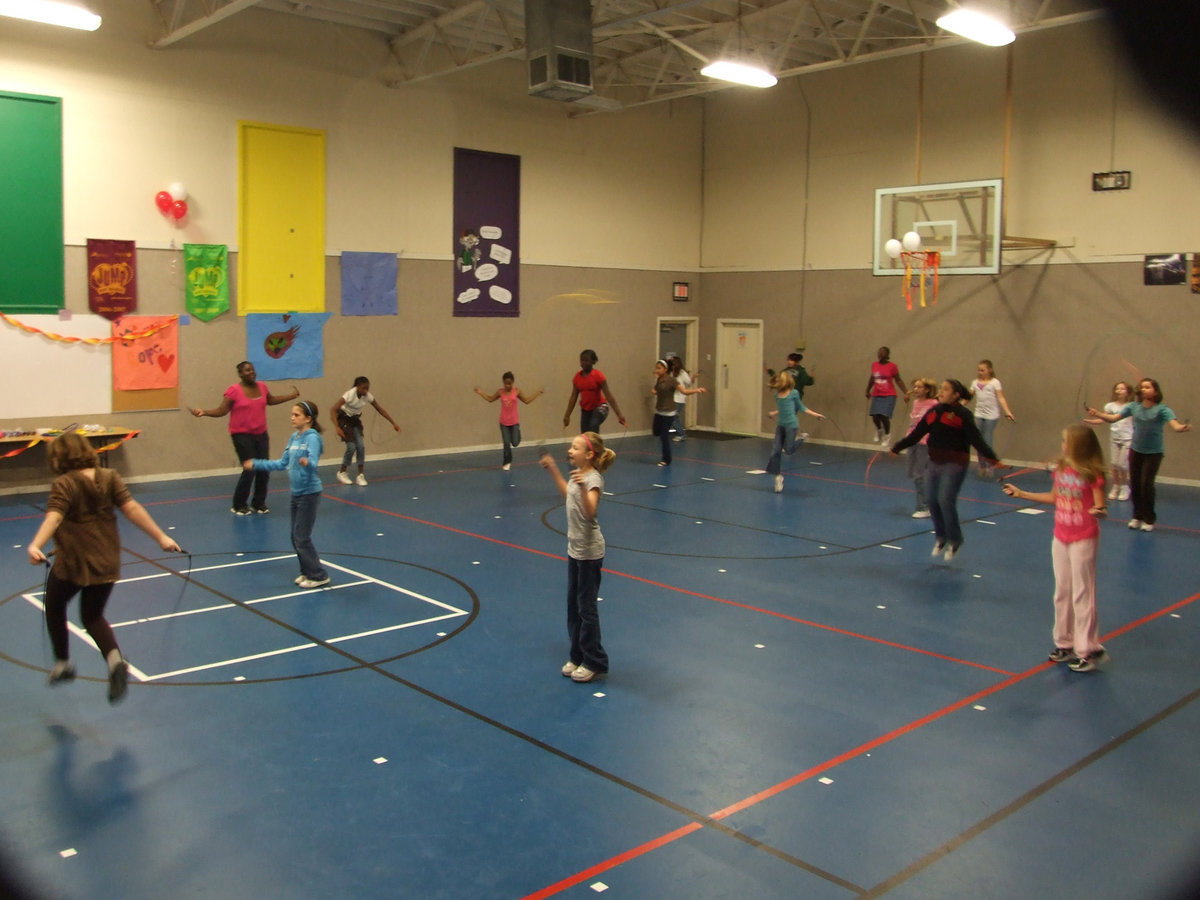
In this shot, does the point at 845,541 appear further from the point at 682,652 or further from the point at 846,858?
the point at 846,858

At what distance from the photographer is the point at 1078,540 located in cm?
726

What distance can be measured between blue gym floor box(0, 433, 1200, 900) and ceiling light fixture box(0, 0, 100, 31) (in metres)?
6.17

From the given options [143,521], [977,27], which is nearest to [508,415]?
[977,27]

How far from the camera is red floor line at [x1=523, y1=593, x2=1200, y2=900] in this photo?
4656 millimetres

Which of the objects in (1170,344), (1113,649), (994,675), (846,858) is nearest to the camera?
(846,858)

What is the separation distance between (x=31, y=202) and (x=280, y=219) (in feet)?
12.1

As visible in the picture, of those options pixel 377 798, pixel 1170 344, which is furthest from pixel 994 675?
pixel 1170 344

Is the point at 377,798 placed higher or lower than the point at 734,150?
lower

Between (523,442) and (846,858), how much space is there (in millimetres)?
16046

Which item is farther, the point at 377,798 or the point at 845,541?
the point at 845,541

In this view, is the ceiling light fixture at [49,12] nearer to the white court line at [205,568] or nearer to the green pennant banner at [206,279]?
the green pennant banner at [206,279]

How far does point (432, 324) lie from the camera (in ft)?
61.4

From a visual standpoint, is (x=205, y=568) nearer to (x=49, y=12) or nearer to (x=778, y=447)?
(x=49, y=12)

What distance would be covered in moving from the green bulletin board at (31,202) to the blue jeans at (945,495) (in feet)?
39.9
